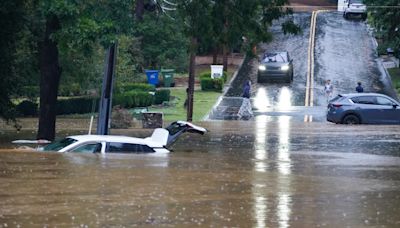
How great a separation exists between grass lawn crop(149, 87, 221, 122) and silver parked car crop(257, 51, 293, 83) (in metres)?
4.87

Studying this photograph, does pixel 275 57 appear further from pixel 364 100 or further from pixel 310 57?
pixel 364 100

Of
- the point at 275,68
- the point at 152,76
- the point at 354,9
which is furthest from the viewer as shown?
the point at 354,9

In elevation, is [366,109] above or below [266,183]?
above

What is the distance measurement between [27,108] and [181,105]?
8009 millimetres

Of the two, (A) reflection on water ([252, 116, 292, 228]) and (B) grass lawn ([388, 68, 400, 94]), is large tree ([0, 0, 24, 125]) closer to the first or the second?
(A) reflection on water ([252, 116, 292, 228])

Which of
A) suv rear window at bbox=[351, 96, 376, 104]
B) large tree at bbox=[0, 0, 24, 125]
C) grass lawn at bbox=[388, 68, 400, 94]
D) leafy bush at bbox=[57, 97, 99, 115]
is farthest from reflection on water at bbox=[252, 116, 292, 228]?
grass lawn at bbox=[388, 68, 400, 94]

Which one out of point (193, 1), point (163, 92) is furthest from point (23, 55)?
point (163, 92)

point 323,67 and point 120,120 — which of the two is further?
point 323,67

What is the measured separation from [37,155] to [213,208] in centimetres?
756

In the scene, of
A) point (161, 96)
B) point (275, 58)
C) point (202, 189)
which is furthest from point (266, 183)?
point (275, 58)

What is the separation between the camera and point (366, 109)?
120ft

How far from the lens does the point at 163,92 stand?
4850 cm

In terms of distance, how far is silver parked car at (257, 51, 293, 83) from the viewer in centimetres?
5600

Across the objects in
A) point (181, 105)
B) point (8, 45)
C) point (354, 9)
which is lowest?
point (181, 105)
